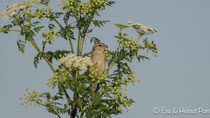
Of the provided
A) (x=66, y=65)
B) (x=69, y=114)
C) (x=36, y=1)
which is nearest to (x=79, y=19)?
(x=36, y=1)

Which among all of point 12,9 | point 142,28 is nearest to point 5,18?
point 12,9

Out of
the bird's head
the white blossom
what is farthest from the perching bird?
the white blossom

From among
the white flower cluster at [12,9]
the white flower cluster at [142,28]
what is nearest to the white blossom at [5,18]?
the white flower cluster at [12,9]

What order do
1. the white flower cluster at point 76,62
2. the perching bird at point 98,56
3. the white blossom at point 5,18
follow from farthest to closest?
the perching bird at point 98,56, the white blossom at point 5,18, the white flower cluster at point 76,62

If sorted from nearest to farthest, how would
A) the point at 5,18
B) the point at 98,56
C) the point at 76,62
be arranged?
the point at 76,62, the point at 5,18, the point at 98,56

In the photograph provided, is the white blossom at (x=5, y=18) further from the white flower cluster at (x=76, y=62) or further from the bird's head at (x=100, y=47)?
the bird's head at (x=100, y=47)

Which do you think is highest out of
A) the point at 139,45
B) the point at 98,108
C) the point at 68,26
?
the point at 68,26

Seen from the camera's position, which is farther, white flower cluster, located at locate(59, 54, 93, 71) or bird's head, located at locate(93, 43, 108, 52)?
bird's head, located at locate(93, 43, 108, 52)

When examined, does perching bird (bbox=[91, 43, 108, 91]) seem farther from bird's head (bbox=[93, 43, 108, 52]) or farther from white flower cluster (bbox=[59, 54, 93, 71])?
white flower cluster (bbox=[59, 54, 93, 71])

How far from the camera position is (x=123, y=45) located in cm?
1226

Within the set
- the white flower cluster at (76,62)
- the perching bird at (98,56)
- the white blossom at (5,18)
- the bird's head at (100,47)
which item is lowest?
the white flower cluster at (76,62)

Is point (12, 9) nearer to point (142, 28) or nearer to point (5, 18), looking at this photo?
point (5, 18)

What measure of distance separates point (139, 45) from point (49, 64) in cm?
293

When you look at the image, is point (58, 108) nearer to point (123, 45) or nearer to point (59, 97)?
point (59, 97)
